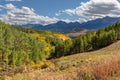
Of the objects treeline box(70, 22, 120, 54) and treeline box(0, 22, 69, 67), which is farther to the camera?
treeline box(70, 22, 120, 54)

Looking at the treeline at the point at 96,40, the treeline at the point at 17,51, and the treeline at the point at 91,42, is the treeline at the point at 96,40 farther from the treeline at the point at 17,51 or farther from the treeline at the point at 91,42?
the treeline at the point at 17,51

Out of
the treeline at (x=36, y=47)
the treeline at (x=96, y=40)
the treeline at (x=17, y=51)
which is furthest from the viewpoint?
the treeline at (x=96, y=40)

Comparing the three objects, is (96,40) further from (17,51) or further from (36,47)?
(17,51)

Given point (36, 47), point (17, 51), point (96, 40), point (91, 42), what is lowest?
point (17, 51)

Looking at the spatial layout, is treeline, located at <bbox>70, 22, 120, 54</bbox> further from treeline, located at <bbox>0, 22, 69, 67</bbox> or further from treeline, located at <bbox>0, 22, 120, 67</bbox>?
treeline, located at <bbox>0, 22, 69, 67</bbox>

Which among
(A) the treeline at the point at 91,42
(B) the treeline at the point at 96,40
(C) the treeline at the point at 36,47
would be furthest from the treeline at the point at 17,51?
(B) the treeline at the point at 96,40

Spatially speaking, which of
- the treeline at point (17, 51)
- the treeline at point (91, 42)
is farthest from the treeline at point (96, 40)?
the treeline at point (17, 51)

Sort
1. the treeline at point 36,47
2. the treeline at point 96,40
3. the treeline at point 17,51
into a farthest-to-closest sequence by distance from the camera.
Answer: the treeline at point 96,40
the treeline at point 36,47
the treeline at point 17,51

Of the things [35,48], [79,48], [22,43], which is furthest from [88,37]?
[22,43]

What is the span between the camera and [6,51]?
5659 inches

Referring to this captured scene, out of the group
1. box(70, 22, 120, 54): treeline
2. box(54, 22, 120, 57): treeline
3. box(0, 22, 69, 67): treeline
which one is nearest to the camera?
→ box(0, 22, 69, 67): treeline

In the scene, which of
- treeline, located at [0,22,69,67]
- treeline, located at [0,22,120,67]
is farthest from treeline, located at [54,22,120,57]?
treeline, located at [0,22,69,67]

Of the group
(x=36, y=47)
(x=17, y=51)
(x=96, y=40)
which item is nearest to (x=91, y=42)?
(x=96, y=40)

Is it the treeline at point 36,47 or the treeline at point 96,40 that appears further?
the treeline at point 96,40
